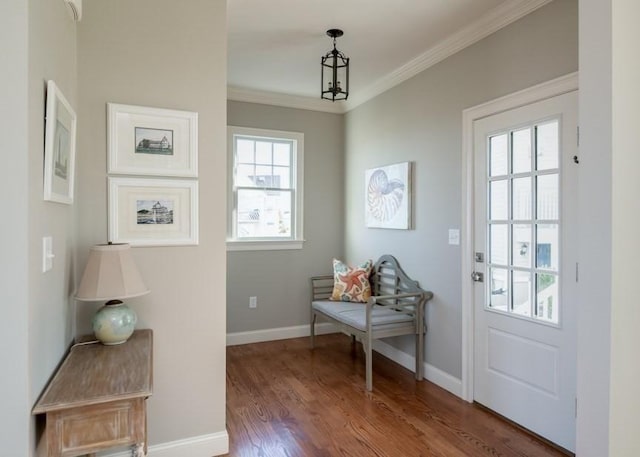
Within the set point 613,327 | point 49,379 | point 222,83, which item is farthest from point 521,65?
point 49,379

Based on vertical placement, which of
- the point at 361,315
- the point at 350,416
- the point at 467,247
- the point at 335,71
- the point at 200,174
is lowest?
the point at 350,416

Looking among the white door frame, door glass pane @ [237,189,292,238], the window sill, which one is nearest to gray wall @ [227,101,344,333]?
the window sill

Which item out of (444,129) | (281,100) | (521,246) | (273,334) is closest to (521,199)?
(521,246)

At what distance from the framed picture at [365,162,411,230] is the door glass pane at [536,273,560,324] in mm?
1250

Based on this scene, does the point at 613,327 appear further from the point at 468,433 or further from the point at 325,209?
the point at 325,209

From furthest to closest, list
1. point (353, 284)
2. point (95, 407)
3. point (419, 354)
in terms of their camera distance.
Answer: point (353, 284), point (419, 354), point (95, 407)

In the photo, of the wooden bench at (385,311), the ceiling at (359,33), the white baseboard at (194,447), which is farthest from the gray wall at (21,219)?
the wooden bench at (385,311)

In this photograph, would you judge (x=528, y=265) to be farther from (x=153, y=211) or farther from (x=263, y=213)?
(x=263, y=213)

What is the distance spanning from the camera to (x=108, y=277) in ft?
5.75

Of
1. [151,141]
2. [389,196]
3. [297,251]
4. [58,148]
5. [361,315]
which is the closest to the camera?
[58,148]

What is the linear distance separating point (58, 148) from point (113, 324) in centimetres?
80

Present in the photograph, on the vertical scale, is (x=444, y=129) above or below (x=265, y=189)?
above

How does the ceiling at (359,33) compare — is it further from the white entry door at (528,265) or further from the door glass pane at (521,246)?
the door glass pane at (521,246)

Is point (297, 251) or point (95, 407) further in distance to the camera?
point (297, 251)
